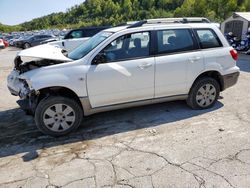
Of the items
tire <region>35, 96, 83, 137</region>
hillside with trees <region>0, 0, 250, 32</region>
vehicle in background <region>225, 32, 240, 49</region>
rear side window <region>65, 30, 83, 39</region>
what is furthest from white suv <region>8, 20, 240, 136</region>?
hillside with trees <region>0, 0, 250, 32</region>

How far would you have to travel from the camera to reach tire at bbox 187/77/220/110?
199 inches

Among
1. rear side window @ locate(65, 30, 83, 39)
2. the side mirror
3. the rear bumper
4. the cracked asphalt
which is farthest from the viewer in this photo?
rear side window @ locate(65, 30, 83, 39)

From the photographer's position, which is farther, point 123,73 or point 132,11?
point 132,11

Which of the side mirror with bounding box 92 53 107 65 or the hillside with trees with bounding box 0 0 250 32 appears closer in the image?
the side mirror with bounding box 92 53 107 65

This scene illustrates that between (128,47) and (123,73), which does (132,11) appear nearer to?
(128,47)

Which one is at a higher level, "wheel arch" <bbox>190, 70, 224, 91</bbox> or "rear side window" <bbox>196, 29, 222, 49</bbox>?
"rear side window" <bbox>196, 29, 222, 49</bbox>

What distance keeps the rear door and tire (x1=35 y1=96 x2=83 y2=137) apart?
1.54m

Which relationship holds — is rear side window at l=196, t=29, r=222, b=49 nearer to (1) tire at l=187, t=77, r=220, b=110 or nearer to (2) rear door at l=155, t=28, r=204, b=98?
(2) rear door at l=155, t=28, r=204, b=98

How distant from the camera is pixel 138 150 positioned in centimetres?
378

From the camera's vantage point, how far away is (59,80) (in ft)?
13.4

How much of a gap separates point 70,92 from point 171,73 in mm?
1845

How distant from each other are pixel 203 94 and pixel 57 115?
9.37ft

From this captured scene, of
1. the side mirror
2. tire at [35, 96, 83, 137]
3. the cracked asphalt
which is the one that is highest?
the side mirror

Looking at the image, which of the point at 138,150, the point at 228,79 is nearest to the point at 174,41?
the point at 228,79
